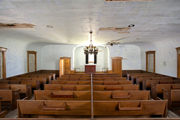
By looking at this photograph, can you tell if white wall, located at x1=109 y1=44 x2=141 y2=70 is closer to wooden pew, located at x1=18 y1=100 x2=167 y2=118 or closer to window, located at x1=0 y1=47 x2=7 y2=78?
window, located at x1=0 y1=47 x2=7 y2=78

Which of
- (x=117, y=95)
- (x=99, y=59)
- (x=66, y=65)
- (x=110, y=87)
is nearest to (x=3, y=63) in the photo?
(x=66, y=65)

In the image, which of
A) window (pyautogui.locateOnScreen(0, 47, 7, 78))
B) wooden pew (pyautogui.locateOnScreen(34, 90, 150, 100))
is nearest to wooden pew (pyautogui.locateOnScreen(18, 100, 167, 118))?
wooden pew (pyautogui.locateOnScreen(34, 90, 150, 100))

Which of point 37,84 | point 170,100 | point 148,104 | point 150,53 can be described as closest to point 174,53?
point 150,53

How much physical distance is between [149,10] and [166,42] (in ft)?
18.0

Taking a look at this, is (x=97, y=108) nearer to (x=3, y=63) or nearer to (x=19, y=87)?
(x=19, y=87)

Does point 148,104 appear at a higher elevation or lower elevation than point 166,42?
lower

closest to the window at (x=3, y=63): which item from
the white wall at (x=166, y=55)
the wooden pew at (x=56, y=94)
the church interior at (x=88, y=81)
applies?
the church interior at (x=88, y=81)

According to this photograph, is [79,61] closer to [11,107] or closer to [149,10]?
[11,107]

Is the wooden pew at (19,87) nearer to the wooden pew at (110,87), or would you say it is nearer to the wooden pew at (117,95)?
the wooden pew at (110,87)

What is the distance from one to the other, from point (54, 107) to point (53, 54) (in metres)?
9.99

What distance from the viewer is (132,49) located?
11430 millimetres

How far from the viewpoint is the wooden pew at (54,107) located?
2.00 meters

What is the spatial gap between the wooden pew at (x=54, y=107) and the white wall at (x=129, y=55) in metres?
9.55

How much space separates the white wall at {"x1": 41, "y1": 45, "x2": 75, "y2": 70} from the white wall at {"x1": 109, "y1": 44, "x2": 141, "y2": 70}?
442 centimetres
